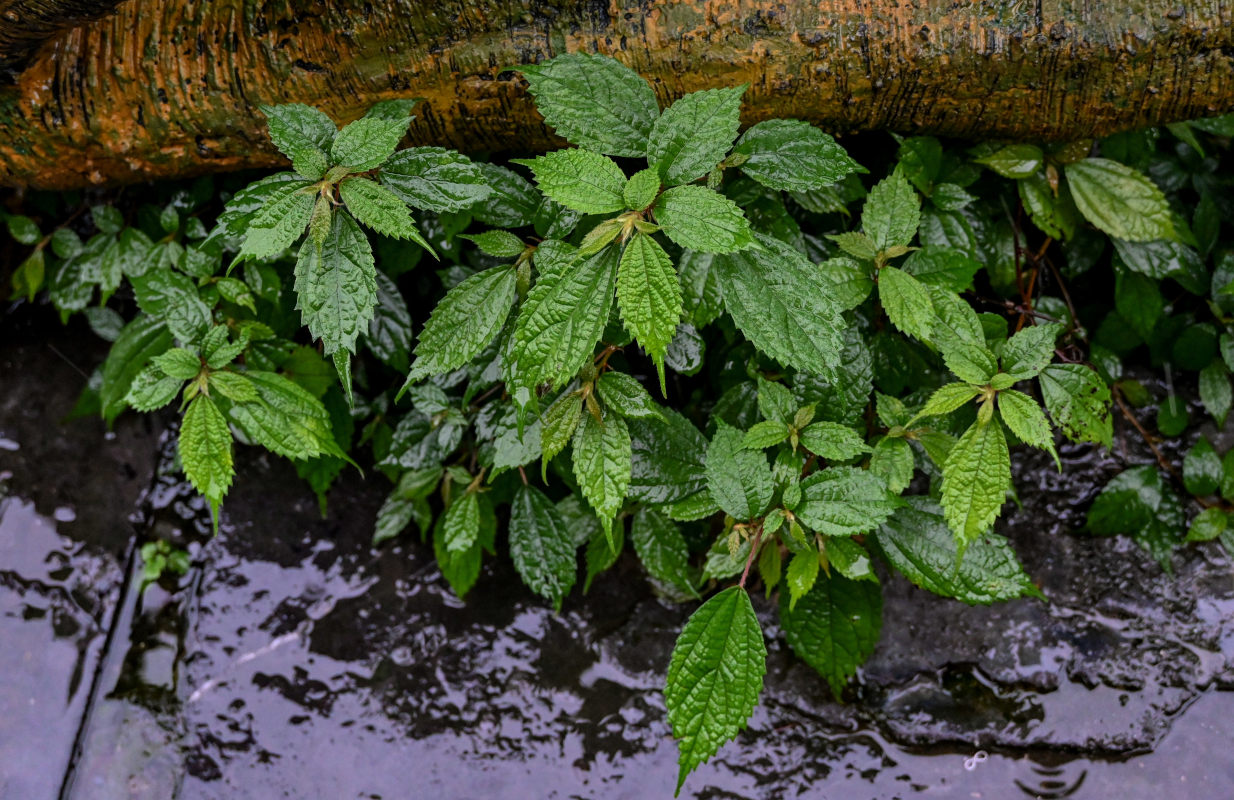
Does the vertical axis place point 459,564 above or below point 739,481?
below

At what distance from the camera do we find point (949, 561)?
1556 millimetres

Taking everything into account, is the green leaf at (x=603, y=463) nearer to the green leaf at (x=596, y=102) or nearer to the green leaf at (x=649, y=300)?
the green leaf at (x=649, y=300)

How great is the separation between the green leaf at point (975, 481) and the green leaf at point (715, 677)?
15.5 inches

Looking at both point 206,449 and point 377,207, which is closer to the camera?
point 377,207

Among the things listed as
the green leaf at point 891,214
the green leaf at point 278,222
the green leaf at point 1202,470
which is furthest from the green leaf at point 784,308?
the green leaf at point 1202,470

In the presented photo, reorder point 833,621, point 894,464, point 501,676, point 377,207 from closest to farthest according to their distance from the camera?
point 377,207, point 894,464, point 833,621, point 501,676

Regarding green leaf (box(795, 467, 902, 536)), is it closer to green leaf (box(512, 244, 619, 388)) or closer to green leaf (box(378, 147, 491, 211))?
green leaf (box(512, 244, 619, 388))

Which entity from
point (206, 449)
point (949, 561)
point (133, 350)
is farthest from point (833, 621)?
point (133, 350)

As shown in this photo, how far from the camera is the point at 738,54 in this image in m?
1.57

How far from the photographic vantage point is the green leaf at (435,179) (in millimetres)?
1392

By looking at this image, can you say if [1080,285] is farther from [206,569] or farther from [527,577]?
[206,569]

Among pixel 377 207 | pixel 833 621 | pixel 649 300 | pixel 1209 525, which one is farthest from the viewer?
pixel 1209 525

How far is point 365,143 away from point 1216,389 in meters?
1.96

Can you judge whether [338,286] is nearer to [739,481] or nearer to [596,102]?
[596,102]
